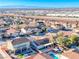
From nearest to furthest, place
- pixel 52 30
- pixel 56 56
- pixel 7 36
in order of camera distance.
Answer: pixel 56 56, pixel 7 36, pixel 52 30

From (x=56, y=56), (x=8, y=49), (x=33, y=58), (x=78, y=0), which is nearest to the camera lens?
(x=33, y=58)

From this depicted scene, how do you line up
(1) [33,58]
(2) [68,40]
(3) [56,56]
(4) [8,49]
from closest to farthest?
(1) [33,58] → (3) [56,56] → (4) [8,49] → (2) [68,40]

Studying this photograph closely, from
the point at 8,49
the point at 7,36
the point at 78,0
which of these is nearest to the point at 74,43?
the point at 8,49

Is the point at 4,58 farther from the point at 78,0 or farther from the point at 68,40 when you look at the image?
the point at 78,0

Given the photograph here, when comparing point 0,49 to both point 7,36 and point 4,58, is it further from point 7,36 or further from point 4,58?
point 7,36

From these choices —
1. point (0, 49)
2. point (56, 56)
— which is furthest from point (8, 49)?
point (56, 56)

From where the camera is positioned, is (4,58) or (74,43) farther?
(74,43)

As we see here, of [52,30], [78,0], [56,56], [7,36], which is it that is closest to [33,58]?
[56,56]

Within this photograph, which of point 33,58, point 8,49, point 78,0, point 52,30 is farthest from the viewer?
point 78,0

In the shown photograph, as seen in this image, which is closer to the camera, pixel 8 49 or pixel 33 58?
pixel 33 58
